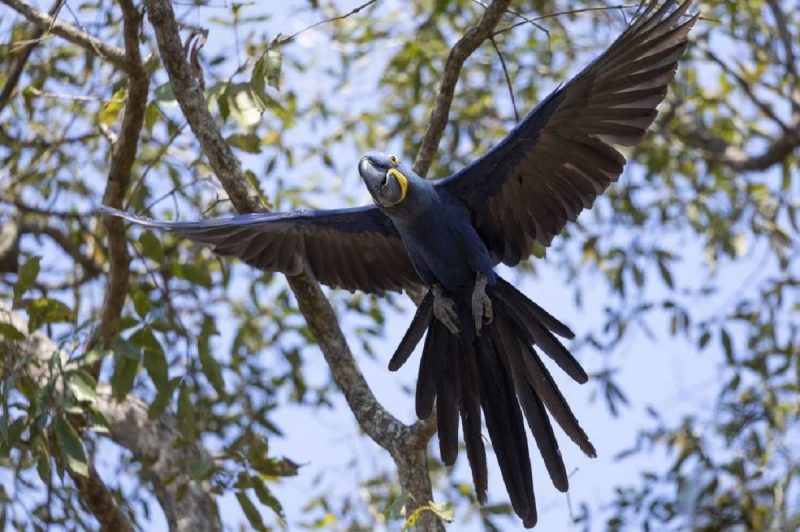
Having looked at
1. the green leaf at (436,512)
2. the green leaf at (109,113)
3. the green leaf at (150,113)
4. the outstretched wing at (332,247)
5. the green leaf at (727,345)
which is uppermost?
the green leaf at (109,113)

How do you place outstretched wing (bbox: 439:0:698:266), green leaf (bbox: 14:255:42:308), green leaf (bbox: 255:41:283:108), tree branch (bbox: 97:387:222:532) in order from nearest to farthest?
outstretched wing (bbox: 439:0:698:266), green leaf (bbox: 255:41:283:108), green leaf (bbox: 14:255:42:308), tree branch (bbox: 97:387:222:532)

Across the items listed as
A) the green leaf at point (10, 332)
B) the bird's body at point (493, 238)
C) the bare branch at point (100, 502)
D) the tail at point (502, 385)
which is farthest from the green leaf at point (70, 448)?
the tail at point (502, 385)

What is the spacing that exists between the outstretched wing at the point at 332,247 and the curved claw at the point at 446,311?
0.98 feet

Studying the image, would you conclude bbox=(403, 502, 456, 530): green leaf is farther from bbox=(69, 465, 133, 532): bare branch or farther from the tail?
bbox=(69, 465, 133, 532): bare branch

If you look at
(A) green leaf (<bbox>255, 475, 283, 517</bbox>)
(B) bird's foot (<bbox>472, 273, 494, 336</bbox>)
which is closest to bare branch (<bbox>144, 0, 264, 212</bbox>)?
(B) bird's foot (<bbox>472, 273, 494, 336</bbox>)

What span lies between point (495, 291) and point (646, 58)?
2.70ft

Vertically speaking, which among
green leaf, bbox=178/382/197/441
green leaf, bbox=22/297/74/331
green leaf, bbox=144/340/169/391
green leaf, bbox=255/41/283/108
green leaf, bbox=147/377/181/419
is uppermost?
green leaf, bbox=255/41/283/108

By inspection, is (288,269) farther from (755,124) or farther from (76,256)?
(755,124)

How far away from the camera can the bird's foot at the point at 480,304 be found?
146 inches

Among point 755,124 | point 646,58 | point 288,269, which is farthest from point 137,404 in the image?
point 755,124

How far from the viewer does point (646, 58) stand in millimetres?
3363

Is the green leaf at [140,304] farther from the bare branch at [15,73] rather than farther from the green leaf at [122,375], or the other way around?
the bare branch at [15,73]

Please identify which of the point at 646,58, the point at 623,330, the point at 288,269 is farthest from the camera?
the point at 623,330

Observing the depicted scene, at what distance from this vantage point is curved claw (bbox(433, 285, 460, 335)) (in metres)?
3.75
